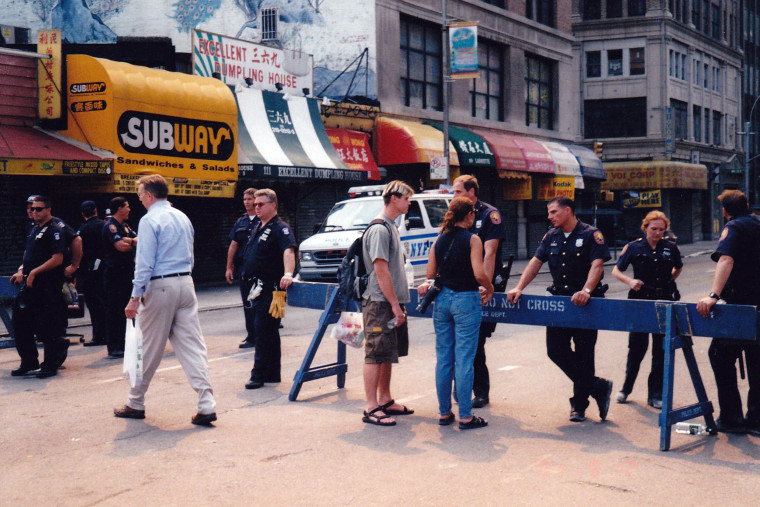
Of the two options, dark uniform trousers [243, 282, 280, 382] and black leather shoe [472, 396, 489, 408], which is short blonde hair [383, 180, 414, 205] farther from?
dark uniform trousers [243, 282, 280, 382]

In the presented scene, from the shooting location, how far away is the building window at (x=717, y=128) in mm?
57125

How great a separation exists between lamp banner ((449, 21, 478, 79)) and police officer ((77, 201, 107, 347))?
600 inches

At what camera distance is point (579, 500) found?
485 centimetres

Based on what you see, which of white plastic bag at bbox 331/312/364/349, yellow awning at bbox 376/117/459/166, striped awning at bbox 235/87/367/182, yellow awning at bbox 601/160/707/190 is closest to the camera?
white plastic bag at bbox 331/312/364/349

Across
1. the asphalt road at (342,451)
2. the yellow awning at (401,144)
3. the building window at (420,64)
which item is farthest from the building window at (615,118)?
the asphalt road at (342,451)

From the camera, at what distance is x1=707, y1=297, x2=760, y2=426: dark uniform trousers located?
634cm

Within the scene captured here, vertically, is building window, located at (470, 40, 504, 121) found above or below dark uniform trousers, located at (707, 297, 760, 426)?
above

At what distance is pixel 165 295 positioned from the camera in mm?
6711

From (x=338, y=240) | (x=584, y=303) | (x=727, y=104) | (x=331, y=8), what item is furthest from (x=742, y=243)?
(x=727, y=104)

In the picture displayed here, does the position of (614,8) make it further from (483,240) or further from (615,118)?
(483,240)

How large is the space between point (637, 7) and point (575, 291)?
48.3 meters

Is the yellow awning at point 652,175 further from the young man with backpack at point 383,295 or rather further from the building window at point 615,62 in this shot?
the young man with backpack at point 383,295

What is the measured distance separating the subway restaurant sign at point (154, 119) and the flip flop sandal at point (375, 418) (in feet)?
40.5

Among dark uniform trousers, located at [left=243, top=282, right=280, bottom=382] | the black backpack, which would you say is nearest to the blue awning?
dark uniform trousers, located at [left=243, top=282, right=280, bottom=382]
